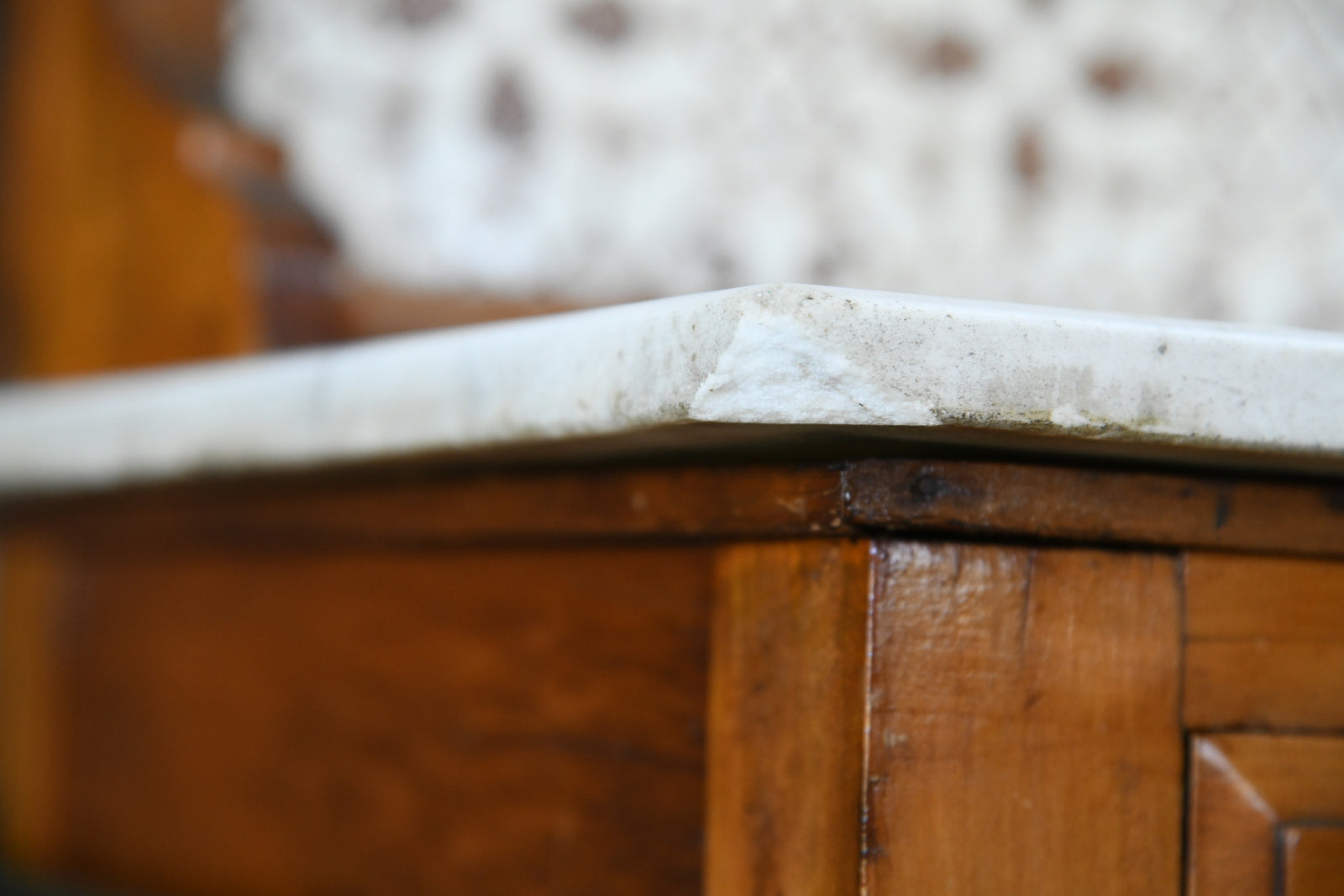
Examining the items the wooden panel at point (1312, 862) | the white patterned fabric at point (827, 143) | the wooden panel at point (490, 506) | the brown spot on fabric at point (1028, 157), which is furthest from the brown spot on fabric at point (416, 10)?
the wooden panel at point (1312, 862)

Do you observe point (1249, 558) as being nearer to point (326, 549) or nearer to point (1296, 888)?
point (1296, 888)

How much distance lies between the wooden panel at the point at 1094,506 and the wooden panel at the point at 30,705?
0.53m

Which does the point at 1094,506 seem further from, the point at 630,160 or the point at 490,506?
the point at 630,160

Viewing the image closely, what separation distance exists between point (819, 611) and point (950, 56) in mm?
755

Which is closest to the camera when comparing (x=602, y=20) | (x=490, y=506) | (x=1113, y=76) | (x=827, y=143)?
(x=490, y=506)

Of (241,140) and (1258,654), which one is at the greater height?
(241,140)

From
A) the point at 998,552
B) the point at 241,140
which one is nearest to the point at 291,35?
the point at 241,140

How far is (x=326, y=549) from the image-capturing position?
45 cm

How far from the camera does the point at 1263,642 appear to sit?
0.28 meters

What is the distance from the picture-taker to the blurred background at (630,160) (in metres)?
0.57

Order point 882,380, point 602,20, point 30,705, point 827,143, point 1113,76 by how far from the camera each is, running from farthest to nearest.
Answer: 1. point 1113,76
2. point 827,143
3. point 602,20
4. point 30,705
5. point 882,380

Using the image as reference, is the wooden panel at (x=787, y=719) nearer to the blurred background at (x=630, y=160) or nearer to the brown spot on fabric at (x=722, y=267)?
the blurred background at (x=630, y=160)

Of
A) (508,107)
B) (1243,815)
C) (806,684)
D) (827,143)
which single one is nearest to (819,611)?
(806,684)

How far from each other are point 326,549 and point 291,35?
331mm
